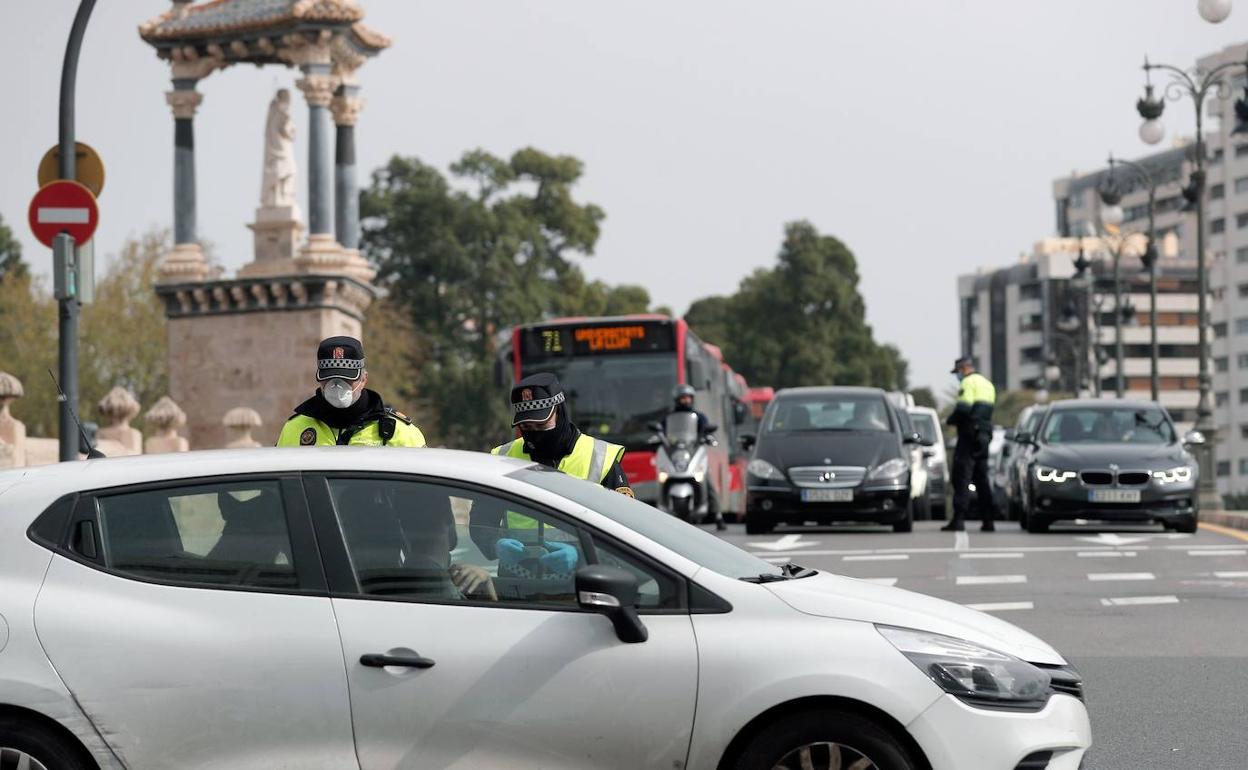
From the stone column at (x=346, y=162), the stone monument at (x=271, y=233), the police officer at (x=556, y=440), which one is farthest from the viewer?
the stone column at (x=346, y=162)

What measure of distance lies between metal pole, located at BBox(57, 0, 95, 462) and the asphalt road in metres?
5.52

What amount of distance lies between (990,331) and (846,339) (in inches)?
3396

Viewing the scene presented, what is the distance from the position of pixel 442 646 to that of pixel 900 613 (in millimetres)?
1385

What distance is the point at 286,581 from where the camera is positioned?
22.0 feet

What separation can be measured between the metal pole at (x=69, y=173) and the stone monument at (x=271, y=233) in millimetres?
34427

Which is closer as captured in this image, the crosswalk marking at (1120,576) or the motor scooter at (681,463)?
the crosswalk marking at (1120,576)

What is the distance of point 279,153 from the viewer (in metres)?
53.4

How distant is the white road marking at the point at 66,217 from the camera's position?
15.6 metres

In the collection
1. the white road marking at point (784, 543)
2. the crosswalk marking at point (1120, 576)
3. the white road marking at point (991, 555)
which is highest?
the crosswalk marking at point (1120, 576)

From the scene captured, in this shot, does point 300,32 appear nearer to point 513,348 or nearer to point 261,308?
point 261,308

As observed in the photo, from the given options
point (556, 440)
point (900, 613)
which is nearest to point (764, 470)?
point (556, 440)

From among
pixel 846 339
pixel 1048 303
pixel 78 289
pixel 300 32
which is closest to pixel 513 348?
pixel 78 289

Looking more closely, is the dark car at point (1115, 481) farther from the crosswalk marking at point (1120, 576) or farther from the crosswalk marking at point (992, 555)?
the crosswalk marking at point (1120, 576)

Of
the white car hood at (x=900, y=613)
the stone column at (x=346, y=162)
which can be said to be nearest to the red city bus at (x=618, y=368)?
the stone column at (x=346, y=162)
